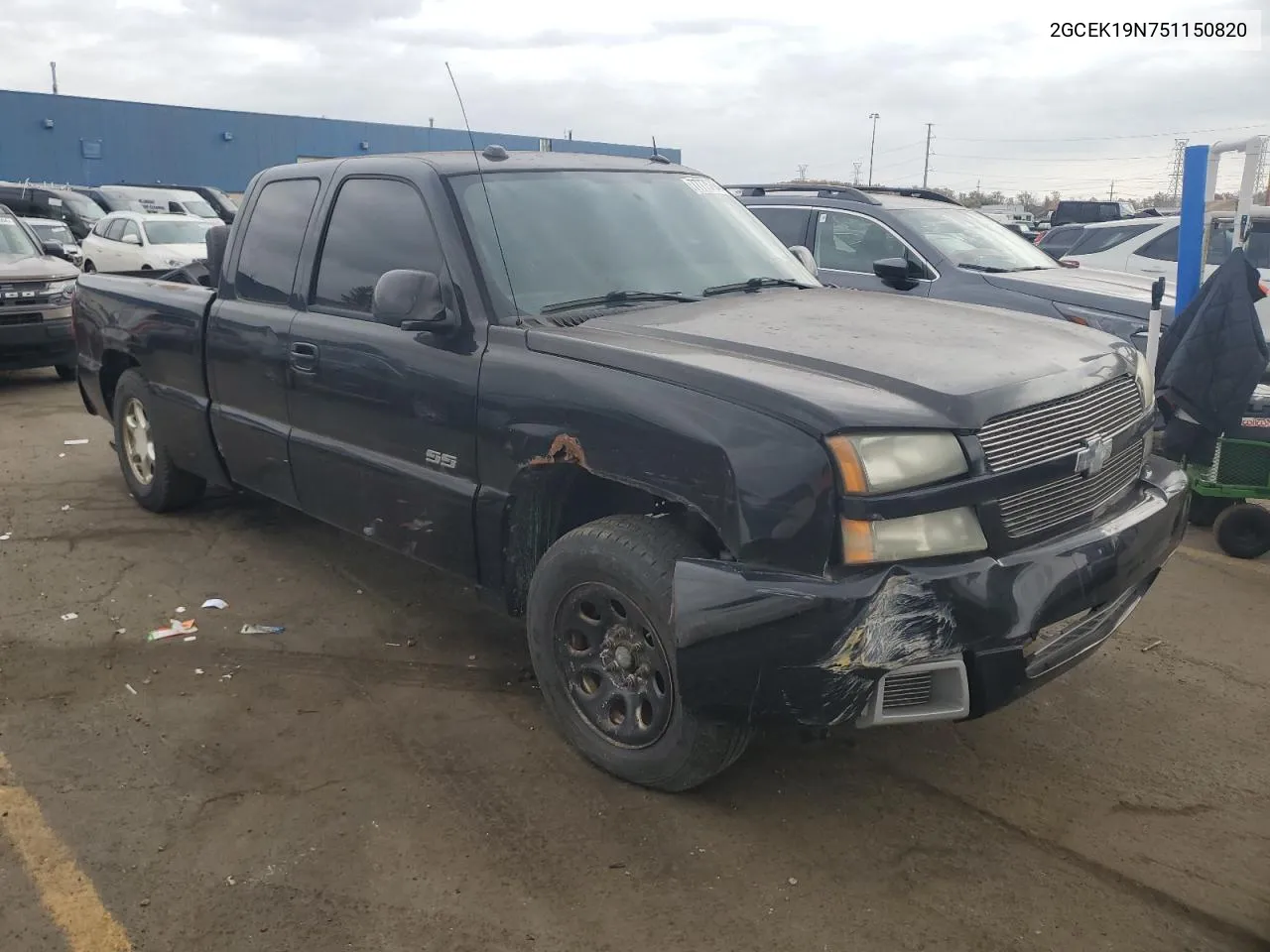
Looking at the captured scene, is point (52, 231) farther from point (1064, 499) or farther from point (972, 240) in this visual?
point (1064, 499)

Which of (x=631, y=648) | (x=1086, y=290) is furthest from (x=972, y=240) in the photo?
(x=631, y=648)

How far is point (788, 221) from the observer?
837 centimetres

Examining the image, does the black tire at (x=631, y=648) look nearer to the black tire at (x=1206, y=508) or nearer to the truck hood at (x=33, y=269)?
the black tire at (x=1206, y=508)

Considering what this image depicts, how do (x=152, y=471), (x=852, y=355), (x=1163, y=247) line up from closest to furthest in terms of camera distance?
1. (x=852, y=355)
2. (x=152, y=471)
3. (x=1163, y=247)

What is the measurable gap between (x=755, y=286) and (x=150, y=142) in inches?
1690

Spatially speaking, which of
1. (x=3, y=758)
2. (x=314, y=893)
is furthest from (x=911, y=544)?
(x=3, y=758)

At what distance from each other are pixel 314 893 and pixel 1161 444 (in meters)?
4.64

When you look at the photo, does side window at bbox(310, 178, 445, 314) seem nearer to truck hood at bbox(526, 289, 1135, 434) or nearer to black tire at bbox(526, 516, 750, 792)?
truck hood at bbox(526, 289, 1135, 434)

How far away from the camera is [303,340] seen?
416 centimetres

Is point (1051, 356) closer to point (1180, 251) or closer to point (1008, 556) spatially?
point (1008, 556)

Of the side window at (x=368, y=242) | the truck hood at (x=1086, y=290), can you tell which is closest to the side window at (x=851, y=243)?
the truck hood at (x=1086, y=290)

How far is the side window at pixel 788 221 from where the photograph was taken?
8.29m

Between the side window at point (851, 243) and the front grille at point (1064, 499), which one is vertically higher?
the side window at point (851, 243)

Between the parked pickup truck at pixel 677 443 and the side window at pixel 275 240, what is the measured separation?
0.02 m
